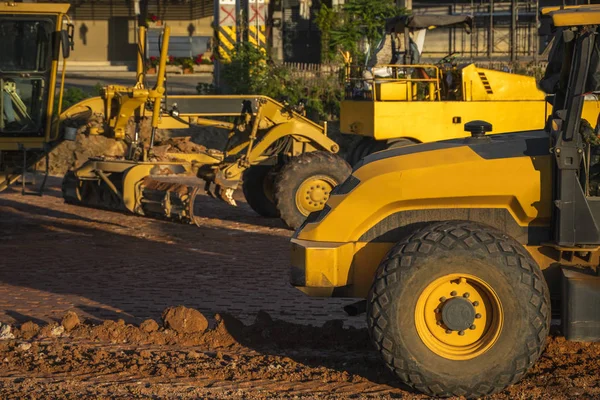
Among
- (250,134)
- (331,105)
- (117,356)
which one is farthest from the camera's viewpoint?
(331,105)

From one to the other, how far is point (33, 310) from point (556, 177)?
477cm

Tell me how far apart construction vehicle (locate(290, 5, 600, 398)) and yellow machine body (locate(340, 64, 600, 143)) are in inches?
332

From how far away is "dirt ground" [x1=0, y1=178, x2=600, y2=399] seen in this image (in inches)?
271

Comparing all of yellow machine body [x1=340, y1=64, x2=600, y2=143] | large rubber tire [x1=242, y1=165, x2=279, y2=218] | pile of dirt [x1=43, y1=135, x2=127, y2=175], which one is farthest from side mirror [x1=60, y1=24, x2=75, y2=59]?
yellow machine body [x1=340, y1=64, x2=600, y2=143]

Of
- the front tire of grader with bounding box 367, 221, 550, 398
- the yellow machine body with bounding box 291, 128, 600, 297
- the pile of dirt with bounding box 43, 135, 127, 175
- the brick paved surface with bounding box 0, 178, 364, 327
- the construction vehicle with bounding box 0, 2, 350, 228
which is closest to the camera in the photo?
the front tire of grader with bounding box 367, 221, 550, 398

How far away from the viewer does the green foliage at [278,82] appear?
2444 cm

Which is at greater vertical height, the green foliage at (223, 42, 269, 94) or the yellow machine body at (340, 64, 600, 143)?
the green foliage at (223, 42, 269, 94)

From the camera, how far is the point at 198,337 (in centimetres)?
807

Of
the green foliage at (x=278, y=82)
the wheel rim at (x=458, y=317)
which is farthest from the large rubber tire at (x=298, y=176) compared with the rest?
the green foliage at (x=278, y=82)

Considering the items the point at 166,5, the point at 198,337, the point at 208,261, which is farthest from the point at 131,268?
the point at 166,5

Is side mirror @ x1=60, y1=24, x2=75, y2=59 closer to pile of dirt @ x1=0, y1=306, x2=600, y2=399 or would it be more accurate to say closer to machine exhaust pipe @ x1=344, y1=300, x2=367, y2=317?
pile of dirt @ x1=0, y1=306, x2=600, y2=399

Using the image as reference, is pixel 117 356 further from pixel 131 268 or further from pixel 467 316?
pixel 131 268

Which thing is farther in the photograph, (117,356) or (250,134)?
(250,134)

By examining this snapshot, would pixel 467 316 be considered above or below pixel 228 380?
above
